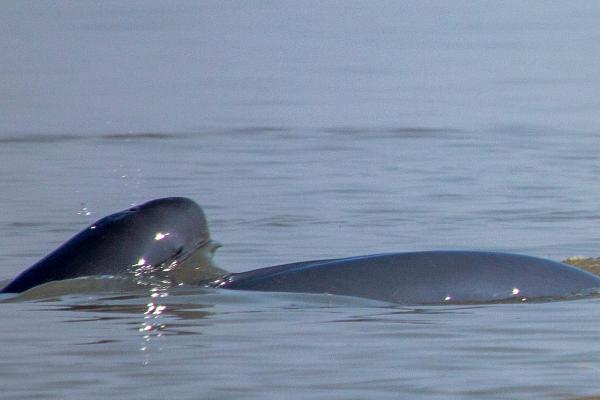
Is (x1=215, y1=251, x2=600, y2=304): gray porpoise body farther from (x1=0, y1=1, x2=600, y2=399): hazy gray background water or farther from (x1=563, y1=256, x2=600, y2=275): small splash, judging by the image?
(x1=563, y1=256, x2=600, y2=275): small splash

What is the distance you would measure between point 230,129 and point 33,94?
2598mm

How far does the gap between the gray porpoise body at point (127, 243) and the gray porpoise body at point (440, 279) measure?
450mm

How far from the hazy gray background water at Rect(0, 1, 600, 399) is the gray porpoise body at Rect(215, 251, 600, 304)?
0.33 feet

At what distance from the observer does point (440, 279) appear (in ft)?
27.5

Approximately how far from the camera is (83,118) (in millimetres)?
16469

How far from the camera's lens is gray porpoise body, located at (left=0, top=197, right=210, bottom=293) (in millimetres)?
8508

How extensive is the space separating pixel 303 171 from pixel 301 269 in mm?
5376

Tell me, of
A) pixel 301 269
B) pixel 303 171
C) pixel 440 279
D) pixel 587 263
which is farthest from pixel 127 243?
pixel 303 171

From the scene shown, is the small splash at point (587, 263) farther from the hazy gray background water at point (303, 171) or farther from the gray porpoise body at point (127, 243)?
the gray porpoise body at point (127, 243)

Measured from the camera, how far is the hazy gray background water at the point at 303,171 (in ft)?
23.8

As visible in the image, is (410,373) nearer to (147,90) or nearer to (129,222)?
(129,222)

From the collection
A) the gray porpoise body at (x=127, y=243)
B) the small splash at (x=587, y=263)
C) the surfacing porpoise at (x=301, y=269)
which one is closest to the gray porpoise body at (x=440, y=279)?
the surfacing porpoise at (x=301, y=269)

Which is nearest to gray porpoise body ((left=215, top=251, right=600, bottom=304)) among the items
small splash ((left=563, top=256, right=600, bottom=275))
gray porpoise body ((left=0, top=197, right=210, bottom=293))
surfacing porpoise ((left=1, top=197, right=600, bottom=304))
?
surfacing porpoise ((left=1, top=197, right=600, bottom=304))

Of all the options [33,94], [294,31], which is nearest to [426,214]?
[33,94]
